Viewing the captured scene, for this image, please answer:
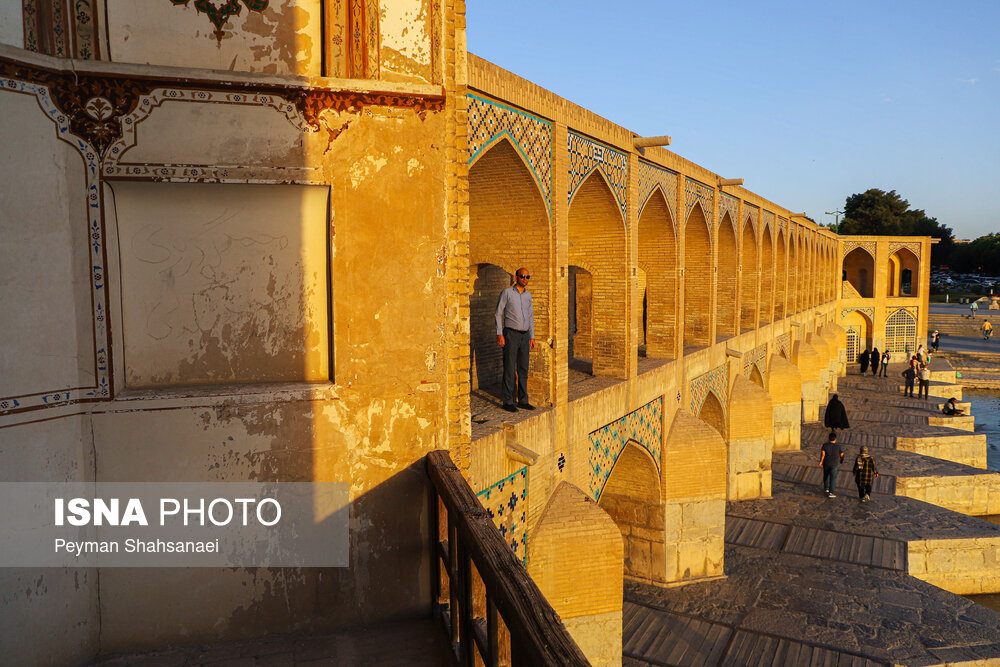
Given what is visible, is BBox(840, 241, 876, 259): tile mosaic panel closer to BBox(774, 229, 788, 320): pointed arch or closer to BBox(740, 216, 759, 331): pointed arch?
BBox(774, 229, 788, 320): pointed arch

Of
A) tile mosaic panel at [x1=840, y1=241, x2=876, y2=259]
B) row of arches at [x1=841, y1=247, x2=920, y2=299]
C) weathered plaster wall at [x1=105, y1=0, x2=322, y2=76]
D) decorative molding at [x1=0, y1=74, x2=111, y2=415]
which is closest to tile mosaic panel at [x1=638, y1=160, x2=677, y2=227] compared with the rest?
weathered plaster wall at [x1=105, y1=0, x2=322, y2=76]

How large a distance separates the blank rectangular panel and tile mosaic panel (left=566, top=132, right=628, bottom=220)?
3.72 metres

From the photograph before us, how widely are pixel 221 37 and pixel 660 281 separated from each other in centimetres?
774

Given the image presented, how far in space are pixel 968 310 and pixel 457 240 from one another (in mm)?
48146

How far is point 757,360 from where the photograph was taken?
48.6ft

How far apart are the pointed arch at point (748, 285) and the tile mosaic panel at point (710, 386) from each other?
9.03 feet

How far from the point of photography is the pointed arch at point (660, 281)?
953cm

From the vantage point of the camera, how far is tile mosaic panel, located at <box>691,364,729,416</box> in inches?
409

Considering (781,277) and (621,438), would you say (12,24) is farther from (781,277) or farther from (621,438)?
(781,277)

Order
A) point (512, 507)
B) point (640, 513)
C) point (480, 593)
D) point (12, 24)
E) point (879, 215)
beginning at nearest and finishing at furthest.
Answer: point (12, 24) < point (480, 593) < point (512, 507) < point (640, 513) < point (879, 215)

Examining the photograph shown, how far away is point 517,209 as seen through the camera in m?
5.96

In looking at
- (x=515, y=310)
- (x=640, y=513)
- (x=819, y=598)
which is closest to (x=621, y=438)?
(x=640, y=513)

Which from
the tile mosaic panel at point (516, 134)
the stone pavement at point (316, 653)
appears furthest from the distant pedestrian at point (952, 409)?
the stone pavement at point (316, 653)

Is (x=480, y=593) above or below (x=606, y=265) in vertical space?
below
